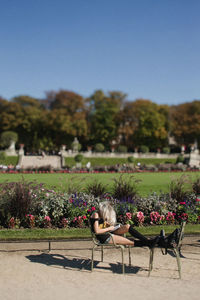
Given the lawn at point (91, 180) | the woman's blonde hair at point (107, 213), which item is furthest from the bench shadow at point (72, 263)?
the lawn at point (91, 180)

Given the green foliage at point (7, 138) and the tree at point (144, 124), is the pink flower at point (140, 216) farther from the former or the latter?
the tree at point (144, 124)

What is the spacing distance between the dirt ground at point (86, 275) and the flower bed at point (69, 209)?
5.25 ft

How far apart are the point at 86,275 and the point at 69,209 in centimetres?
359

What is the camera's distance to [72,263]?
6176mm

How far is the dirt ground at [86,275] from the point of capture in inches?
188

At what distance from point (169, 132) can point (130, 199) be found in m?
56.1

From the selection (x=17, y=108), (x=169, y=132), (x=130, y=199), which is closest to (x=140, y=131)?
(x=169, y=132)

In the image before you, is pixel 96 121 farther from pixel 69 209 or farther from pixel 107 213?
pixel 107 213

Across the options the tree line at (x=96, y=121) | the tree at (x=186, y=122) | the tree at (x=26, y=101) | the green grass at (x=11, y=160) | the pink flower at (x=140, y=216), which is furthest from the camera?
the tree at (x=186, y=122)

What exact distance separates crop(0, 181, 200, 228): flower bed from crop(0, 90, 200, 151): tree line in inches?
1788

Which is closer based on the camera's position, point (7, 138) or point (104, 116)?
point (7, 138)

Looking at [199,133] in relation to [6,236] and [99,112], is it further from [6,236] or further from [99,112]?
[6,236]

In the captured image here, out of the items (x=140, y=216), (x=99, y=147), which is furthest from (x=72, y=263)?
(x=99, y=147)

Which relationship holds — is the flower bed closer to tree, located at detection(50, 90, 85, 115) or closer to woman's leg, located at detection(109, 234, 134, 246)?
woman's leg, located at detection(109, 234, 134, 246)
